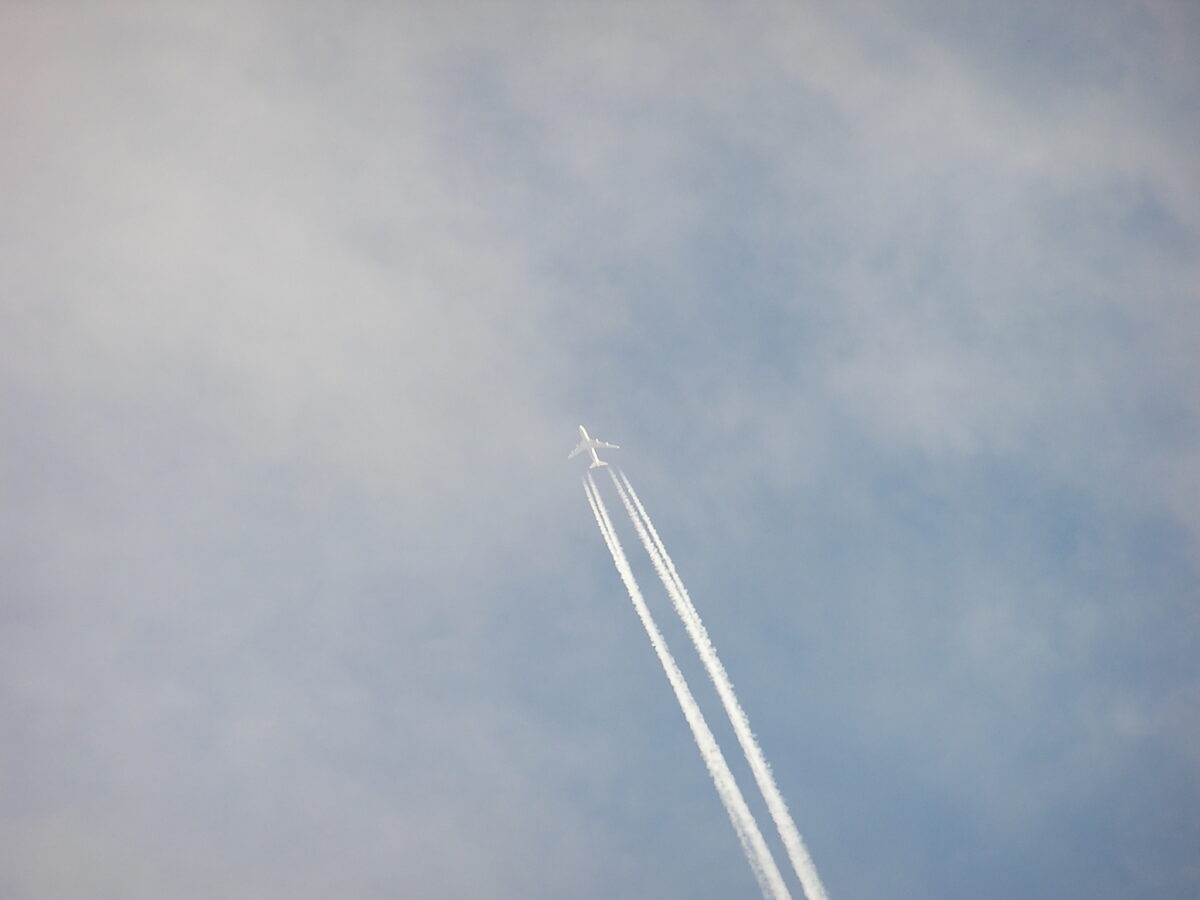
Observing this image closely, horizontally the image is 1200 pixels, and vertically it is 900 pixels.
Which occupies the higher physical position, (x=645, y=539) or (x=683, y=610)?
(x=645, y=539)

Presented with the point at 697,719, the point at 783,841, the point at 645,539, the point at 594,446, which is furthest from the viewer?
the point at 594,446

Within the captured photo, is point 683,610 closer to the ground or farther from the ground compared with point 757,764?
farther from the ground

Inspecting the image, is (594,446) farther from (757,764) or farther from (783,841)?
(783,841)

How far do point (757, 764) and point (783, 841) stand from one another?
7.09 meters

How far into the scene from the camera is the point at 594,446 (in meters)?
116

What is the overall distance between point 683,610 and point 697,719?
10.5m

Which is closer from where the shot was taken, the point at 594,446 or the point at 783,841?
the point at 783,841

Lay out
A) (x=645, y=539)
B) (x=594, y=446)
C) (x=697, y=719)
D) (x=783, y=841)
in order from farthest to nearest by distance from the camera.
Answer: (x=594, y=446)
(x=645, y=539)
(x=697, y=719)
(x=783, y=841)

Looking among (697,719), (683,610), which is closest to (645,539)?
(683,610)

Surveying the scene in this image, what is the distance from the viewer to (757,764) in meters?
88.4

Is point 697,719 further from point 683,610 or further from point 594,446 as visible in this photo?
Result: point 594,446

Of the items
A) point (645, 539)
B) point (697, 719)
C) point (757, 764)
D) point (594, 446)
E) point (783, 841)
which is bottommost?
point (783, 841)

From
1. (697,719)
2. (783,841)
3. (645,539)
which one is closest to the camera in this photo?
(783,841)

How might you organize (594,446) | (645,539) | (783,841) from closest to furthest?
(783,841) < (645,539) < (594,446)
